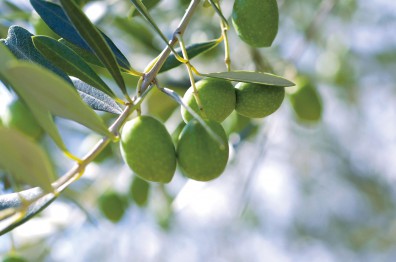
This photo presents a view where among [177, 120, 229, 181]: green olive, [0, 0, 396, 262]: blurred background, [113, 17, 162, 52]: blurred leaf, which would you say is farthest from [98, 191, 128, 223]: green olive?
[177, 120, 229, 181]: green olive

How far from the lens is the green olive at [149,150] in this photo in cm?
107

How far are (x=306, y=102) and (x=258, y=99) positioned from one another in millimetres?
823

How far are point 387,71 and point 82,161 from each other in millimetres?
3678

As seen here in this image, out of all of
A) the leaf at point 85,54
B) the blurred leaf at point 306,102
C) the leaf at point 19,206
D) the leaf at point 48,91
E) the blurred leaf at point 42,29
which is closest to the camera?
the leaf at point 48,91

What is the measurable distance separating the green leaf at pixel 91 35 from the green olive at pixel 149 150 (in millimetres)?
97

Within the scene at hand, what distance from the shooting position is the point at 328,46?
3.69 metres

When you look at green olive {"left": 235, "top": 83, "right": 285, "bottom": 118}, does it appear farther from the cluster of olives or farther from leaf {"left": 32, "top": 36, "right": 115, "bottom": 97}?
leaf {"left": 32, "top": 36, "right": 115, "bottom": 97}

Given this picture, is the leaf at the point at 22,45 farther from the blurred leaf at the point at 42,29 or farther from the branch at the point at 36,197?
the blurred leaf at the point at 42,29

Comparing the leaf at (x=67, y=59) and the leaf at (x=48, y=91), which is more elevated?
the leaf at (x=48, y=91)

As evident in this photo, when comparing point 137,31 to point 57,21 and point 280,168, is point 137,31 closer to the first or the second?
point 57,21

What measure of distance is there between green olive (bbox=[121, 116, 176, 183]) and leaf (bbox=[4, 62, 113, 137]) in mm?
113

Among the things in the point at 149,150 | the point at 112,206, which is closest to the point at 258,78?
the point at 149,150

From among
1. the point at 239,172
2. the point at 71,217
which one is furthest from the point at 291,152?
the point at 71,217

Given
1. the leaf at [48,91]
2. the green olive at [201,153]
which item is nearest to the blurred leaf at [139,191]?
the green olive at [201,153]
